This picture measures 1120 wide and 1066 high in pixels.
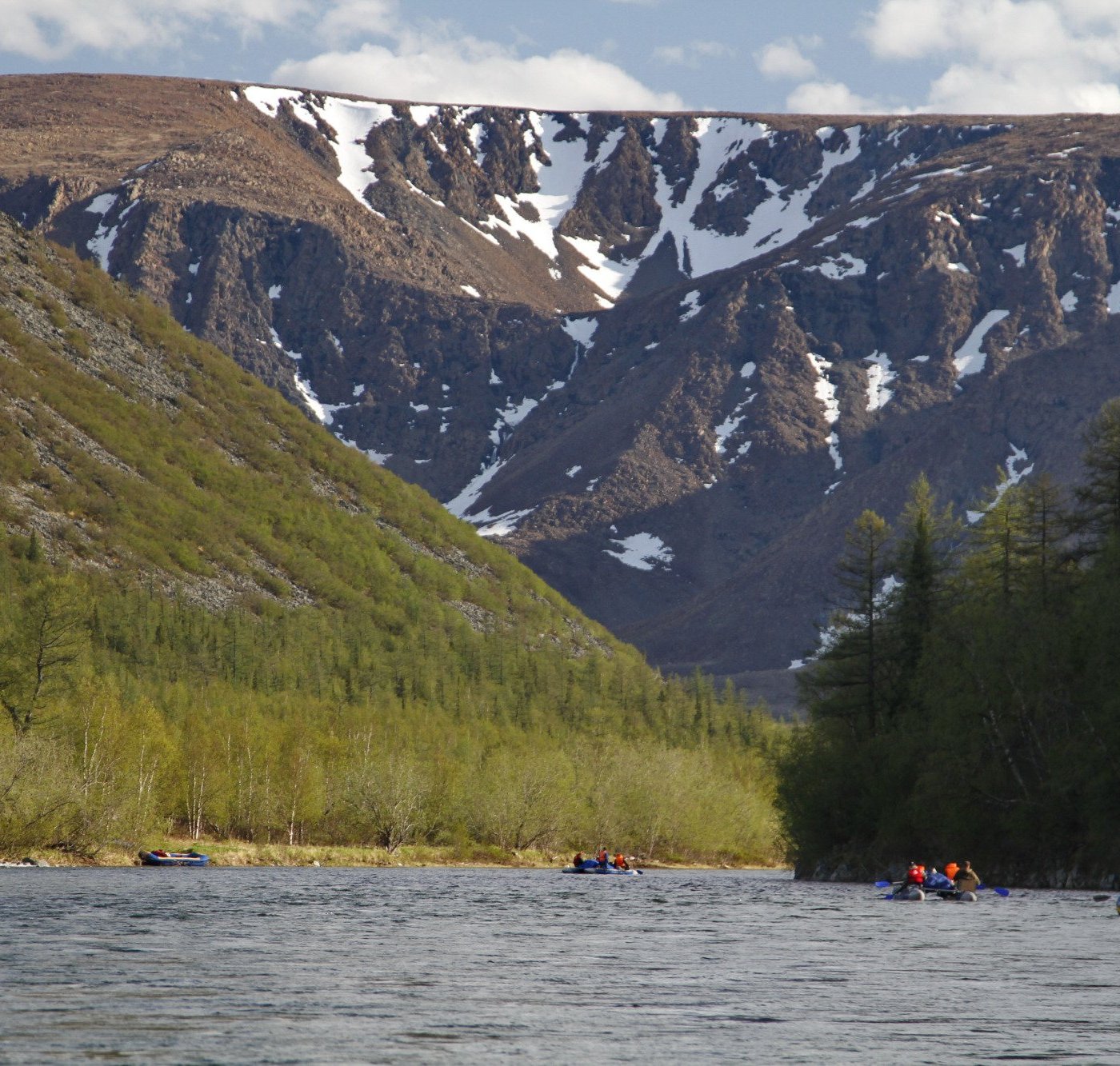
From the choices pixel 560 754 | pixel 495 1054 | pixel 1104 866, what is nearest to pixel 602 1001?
pixel 495 1054

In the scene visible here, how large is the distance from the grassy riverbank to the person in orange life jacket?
166 ft

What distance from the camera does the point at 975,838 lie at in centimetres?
8562

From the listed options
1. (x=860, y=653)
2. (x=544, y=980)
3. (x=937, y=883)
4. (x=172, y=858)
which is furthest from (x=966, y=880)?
(x=172, y=858)

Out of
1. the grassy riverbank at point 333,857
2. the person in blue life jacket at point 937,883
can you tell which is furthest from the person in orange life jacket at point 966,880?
the grassy riverbank at point 333,857

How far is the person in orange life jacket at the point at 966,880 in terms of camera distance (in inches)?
2869

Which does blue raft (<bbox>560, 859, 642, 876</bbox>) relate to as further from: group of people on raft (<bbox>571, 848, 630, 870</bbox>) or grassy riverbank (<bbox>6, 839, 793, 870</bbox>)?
grassy riverbank (<bbox>6, 839, 793, 870</bbox>)

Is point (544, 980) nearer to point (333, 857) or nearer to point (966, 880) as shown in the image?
point (966, 880)

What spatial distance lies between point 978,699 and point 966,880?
38.1 ft

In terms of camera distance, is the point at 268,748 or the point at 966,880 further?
the point at 268,748

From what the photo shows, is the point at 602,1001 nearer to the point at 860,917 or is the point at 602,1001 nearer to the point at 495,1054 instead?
the point at 495,1054

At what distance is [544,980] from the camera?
123 ft

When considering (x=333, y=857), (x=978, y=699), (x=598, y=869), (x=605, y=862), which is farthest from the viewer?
(x=333, y=857)

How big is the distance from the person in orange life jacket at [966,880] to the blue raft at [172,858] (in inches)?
1934

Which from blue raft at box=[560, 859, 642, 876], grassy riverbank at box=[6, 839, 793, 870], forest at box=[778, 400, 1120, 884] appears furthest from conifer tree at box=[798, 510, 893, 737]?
grassy riverbank at box=[6, 839, 793, 870]
